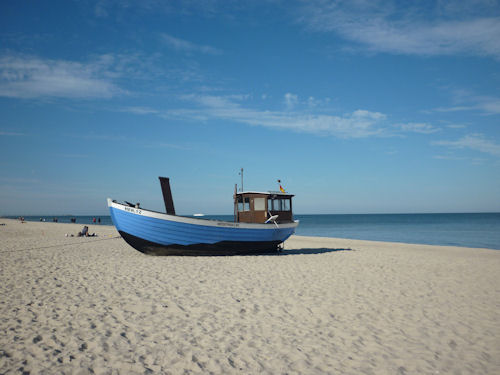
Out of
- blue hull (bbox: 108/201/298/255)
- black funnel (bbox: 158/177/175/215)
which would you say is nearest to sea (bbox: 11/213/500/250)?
blue hull (bbox: 108/201/298/255)

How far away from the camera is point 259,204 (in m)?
17.1

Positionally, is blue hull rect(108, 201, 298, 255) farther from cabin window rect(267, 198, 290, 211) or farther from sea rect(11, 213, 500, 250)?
sea rect(11, 213, 500, 250)

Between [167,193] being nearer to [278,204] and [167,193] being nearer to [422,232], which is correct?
[278,204]

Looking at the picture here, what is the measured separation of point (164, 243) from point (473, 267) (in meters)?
14.4

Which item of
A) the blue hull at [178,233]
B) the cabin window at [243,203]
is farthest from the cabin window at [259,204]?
the blue hull at [178,233]

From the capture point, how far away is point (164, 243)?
14430 mm

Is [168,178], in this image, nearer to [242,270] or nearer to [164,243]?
[164,243]

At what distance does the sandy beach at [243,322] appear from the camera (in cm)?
491

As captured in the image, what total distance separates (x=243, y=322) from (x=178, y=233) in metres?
8.32

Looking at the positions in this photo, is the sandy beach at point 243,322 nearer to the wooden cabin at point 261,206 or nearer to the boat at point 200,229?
the boat at point 200,229

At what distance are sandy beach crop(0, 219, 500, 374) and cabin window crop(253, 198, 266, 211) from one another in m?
5.40

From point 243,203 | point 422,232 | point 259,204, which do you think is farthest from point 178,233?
point 422,232

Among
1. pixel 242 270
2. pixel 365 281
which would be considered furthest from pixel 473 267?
pixel 242 270

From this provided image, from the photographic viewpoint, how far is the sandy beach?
4.91 meters
